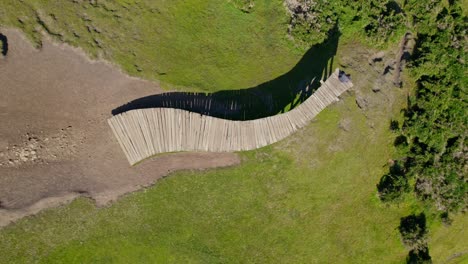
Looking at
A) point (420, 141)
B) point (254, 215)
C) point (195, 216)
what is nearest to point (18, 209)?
point (195, 216)

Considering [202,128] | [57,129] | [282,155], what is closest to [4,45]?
[57,129]

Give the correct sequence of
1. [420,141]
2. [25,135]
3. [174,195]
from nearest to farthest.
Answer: [25,135] → [174,195] → [420,141]

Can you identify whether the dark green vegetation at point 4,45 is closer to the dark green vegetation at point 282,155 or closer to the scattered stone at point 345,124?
the dark green vegetation at point 282,155

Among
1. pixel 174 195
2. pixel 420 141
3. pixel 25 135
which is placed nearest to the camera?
pixel 25 135

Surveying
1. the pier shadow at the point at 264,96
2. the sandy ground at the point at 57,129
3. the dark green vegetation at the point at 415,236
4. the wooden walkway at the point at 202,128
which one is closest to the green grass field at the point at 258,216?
the dark green vegetation at the point at 415,236

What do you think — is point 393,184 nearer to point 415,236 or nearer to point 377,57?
point 415,236

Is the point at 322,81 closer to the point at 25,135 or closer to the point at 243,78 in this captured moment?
the point at 243,78
